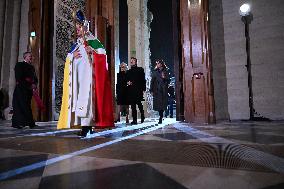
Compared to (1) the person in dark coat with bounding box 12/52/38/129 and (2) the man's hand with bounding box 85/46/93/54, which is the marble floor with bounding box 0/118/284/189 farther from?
(1) the person in dark coat with bounding box 12/52/38/129

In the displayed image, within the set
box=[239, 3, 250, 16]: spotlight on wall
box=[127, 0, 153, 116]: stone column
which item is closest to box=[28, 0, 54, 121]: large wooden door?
box=[127, 0, 153, 116]: stone column

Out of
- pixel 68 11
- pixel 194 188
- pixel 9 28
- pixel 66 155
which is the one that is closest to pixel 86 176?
pixel 194 188

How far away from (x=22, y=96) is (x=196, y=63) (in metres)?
4.35

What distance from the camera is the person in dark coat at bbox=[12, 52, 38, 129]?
5453 millimetres

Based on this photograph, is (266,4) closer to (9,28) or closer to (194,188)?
(194,188)

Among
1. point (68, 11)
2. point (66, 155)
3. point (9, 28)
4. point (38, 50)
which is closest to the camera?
point (66, 155)

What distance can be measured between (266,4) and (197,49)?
3.10 meters

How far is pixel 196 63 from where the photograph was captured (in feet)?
20.1

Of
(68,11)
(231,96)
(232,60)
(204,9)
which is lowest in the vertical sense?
(231,96)

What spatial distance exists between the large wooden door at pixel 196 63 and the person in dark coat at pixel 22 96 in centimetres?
387

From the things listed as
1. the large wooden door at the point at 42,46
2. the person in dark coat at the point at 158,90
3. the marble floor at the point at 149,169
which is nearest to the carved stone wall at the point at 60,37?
the large wooden door at the point at 42,46

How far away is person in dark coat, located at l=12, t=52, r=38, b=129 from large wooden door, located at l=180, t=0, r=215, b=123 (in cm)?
387

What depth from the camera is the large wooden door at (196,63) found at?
19.3 feet

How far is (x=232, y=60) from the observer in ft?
24.4
